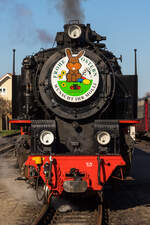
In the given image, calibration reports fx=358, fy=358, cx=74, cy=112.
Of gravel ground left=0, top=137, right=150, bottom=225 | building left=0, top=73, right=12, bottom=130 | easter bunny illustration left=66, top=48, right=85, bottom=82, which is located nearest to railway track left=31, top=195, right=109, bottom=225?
gravel ground left=0, top=137, right=150, bottom=225

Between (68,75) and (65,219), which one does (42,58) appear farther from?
(65,219)

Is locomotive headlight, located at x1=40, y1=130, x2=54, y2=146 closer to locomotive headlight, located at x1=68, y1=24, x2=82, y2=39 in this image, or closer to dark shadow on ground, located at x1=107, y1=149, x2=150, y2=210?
dark shadow on ground, located at x1=107, y1=149, x2=150, y2=210

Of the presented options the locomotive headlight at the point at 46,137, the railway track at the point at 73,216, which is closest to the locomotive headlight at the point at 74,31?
the locomotive headlight at the point at 46,137

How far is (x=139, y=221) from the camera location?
7043 mm

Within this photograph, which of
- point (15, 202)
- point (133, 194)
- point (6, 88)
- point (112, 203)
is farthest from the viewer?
point (6, 88)

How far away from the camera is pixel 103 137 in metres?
7.73

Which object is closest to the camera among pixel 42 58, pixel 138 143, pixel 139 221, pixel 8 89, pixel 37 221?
pixel 37 221

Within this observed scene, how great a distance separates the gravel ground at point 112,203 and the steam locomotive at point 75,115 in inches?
27.4

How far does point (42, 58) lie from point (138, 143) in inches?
753

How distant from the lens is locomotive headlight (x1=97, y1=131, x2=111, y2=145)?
25.2ft

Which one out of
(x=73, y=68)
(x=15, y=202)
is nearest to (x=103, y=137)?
(x=73, y=68)

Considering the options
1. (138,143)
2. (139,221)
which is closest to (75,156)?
(139,221)

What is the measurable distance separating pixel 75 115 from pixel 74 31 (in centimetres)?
198

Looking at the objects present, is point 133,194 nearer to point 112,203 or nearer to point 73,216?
point 112,203
